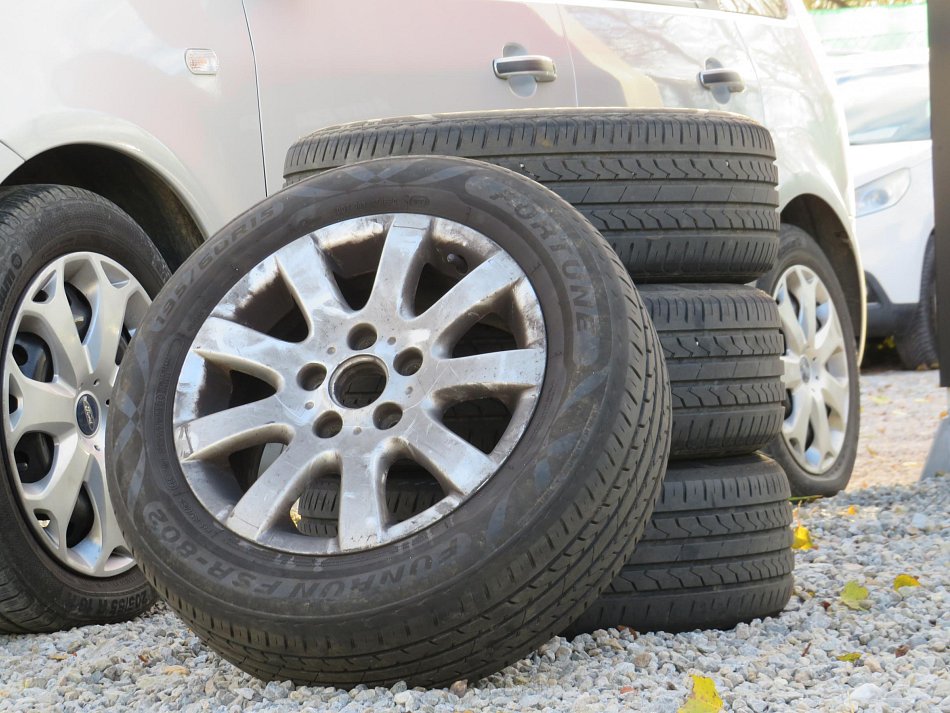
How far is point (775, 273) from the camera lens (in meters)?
5.36

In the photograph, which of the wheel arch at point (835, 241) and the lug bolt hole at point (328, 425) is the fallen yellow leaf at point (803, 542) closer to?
the wheel arch at point (835, 241)

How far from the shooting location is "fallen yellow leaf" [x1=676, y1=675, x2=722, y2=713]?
2.51 m


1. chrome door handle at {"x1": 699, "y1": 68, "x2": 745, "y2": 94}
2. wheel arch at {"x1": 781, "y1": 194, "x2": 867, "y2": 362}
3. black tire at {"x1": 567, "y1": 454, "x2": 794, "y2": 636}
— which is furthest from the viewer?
wheel arch at {"x1": 781, "y1": 194, "x2": 867, "y2": 362}

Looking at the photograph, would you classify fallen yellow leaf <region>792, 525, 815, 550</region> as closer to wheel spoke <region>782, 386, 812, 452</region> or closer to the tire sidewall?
wheel spoke <region>782, 386, 812, 452</region>

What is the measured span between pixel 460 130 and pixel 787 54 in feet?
9.87

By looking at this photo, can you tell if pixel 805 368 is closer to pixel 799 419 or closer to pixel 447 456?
pixel 799 419

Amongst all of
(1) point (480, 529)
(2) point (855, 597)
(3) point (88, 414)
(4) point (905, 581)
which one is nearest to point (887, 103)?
(4) point (905, 581)

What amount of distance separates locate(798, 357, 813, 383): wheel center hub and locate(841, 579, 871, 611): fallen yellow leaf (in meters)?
1.99

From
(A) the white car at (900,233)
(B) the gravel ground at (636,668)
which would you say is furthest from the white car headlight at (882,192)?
(B) the gravel ground at (636,668)

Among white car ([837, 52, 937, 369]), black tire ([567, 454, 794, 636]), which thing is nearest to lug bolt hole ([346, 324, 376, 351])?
black tire ([567, 454, 794, 636])

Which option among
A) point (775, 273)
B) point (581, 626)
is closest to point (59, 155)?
point (581, 626)

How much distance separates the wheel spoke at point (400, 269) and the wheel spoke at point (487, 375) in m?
0.19

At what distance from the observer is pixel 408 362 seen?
2793 millimetres

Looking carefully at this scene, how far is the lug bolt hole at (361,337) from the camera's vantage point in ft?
9.32
